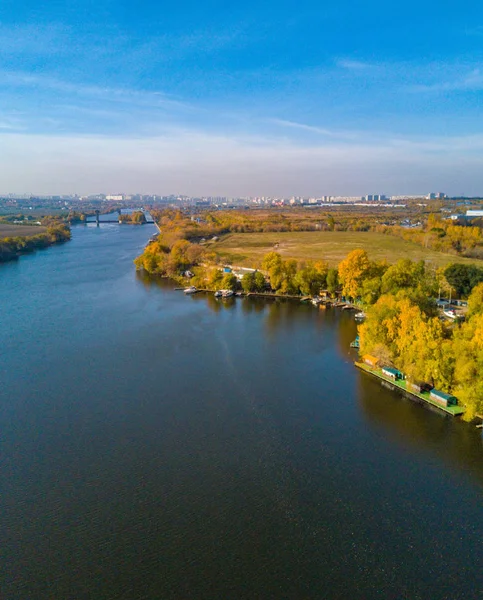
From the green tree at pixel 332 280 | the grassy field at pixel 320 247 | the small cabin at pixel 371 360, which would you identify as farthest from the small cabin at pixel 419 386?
the grassy field at pixel 320 247

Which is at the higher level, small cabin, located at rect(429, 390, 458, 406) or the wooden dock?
small cabin, located at rect(429, 390, 458, 406)

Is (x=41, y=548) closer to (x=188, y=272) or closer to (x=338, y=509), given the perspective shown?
(x=338, y=509)

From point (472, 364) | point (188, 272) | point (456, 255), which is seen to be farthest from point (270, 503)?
point (456, 255)

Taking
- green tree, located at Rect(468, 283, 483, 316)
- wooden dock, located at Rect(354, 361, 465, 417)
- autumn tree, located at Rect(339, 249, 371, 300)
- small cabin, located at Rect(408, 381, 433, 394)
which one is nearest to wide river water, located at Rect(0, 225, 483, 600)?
wooden dock, located at Rect(354, 361, 465, 417)

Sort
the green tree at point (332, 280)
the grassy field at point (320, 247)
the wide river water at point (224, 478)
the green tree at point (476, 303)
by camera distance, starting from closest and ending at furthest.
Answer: the wide river water at point (224, 478) < the green tree at point (476, 303) < the green tree at point (332, 280) < the grassy field at point (320, 247)

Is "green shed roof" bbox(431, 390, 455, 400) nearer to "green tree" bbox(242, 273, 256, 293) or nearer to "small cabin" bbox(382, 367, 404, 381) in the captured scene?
"small cabin" bbox(382, 367, 404, 381)

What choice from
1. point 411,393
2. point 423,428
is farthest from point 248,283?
point 423,428

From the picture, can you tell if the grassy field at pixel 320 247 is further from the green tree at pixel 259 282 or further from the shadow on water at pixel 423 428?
the shadow on water at pixel 423 428
